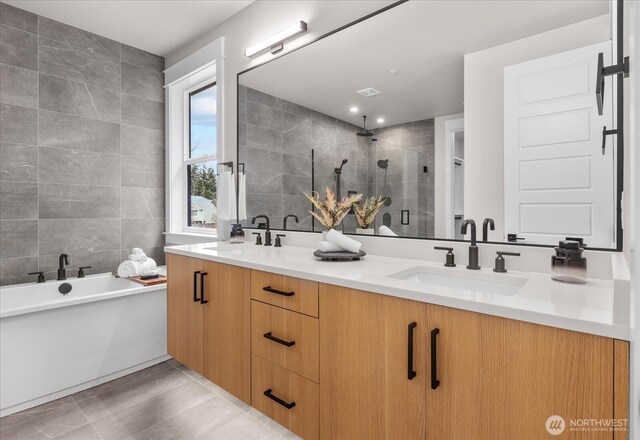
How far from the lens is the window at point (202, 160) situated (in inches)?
124

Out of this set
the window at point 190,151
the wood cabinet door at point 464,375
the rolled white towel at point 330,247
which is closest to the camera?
the wood cabinet door at point 464,375

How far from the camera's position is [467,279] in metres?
1.34

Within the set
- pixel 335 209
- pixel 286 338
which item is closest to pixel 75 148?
pixel 335 209

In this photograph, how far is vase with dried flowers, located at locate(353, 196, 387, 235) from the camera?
1762 mm

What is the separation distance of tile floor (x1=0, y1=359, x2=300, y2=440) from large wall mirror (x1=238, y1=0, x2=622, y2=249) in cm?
119

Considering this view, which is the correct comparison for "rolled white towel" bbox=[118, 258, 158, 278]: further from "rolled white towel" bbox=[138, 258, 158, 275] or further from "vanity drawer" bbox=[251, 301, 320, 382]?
"vanity drawer" bbox=[251, 301, 320, 382]

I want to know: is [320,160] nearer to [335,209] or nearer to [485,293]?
[335,209]

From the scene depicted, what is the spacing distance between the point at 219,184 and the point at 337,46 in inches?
51.7

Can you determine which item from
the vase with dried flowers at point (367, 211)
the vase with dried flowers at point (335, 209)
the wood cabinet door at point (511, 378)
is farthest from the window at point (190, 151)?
the wood cabinet door at point (511, 378)

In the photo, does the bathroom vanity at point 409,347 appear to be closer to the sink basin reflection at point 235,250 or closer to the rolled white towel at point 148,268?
the sink basin reflection at point 235,250

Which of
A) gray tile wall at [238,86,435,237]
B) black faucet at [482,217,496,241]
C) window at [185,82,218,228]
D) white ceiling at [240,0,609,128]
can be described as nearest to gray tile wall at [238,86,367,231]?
gray tile wall at [238,86,435,237]

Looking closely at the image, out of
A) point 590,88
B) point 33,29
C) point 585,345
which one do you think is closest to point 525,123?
point 590,88

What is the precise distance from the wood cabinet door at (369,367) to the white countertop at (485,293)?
0.05 metres

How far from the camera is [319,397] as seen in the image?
4.17 feet
